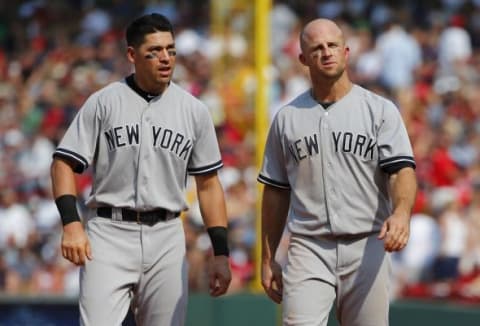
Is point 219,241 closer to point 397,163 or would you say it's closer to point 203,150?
point 203,150

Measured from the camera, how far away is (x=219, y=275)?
616 centimetres

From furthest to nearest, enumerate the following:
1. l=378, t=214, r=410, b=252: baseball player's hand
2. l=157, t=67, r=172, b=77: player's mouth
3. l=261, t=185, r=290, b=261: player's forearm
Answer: l=261, t=185, r=290, b=261: player's forearm
l=157, t=67, r=172, b=77: player's mouth
l=378, t=214, r=410, b=252: baseball player's hand

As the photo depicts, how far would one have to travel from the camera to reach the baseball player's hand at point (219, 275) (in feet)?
20.2

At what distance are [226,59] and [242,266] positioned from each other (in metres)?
1.81

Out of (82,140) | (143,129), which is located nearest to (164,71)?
(143,129)

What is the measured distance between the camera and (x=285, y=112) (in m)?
6.24

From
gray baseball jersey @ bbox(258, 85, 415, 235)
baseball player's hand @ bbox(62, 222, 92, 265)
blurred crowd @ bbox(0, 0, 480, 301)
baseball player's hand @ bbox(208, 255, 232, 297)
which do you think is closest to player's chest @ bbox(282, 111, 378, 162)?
gray baseball jersey @ bbox(258, 85, 415, 235)

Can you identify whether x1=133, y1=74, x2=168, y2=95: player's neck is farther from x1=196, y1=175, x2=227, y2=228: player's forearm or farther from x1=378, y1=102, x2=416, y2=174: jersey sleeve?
x1=378, y1=102, x2=416, y2=174: jersey sleeve

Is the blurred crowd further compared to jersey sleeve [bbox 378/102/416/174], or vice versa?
the blurred crowd

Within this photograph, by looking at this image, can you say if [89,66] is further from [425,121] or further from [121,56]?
[425,121]

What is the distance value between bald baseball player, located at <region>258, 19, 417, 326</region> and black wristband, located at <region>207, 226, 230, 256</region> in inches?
12.9

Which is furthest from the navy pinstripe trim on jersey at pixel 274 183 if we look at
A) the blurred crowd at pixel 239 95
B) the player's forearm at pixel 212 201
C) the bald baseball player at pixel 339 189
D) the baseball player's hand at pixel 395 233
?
the blurred crowd at pixel 239 95

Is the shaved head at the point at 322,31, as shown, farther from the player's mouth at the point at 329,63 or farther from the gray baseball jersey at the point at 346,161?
the gray baseball jersey at the point at 346,161

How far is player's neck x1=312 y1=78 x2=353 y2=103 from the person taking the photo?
243 inches
